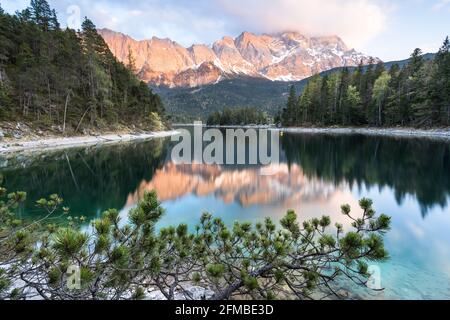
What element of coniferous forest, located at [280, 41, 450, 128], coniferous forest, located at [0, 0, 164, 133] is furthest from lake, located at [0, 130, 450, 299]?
coniferous forest, located at [280, 41, 450, 128]

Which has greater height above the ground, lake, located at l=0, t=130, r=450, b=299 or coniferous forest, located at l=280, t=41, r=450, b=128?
coniferous forest, located at l=280, t=41, r=450, b=128

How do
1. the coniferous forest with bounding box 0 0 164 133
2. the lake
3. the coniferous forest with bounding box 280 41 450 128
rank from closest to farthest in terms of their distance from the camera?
1. the lake
2. the coniferous forest with bounding box 0 0 164 133
3. the coniferous forest with bounding box 280 41 450 128

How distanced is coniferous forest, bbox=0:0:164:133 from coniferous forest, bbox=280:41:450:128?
59.0m

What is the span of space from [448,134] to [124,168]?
56.5m

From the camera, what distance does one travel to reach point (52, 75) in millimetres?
42938

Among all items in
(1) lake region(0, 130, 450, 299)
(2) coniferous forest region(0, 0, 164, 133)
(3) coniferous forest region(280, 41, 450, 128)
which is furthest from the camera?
(3) coniferous forest region(280, 41, 450, 128)

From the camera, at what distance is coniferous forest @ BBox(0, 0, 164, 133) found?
39.9m

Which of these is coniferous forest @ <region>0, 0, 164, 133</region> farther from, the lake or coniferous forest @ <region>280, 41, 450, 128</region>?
coniferous forest @ <region>280, 41, 450, 128</region>

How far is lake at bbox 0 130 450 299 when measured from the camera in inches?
323

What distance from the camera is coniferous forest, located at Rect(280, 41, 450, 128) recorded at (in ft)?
178

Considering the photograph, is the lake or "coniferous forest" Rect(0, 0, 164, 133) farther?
"coniferous forest" Rect(0, 0, 164, 133)

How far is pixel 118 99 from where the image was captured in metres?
66.3
